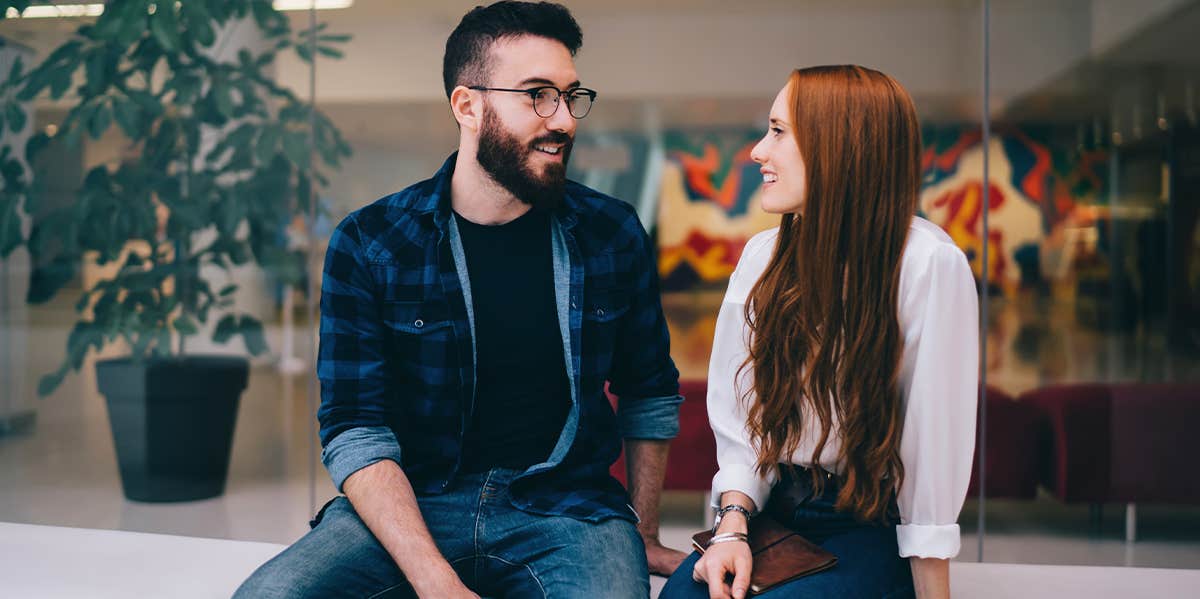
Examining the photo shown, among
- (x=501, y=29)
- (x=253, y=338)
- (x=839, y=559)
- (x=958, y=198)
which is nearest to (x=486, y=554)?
(x=839, y=559)

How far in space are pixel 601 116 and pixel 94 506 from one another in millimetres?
2633

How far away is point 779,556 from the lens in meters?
1.54

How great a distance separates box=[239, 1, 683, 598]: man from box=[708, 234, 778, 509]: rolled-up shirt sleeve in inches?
9.8

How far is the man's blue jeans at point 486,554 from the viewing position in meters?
1.66

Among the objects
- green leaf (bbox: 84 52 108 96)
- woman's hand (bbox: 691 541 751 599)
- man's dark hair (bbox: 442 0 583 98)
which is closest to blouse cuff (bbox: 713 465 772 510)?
woman's hand (bbox: 691 541 751 599)

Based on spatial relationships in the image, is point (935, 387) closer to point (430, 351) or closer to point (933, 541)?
point (933, 541)

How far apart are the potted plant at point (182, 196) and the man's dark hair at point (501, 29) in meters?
2.10

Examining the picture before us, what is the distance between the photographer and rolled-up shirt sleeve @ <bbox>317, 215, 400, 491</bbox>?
5.82ft

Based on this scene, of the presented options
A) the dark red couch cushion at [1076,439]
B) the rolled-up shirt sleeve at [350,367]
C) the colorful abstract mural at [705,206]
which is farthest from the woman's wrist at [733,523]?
the dark red couch cushion at [1076,439]

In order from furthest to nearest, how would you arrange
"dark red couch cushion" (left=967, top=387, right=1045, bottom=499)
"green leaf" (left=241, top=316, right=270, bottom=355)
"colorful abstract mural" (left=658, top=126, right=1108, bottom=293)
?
"green leaf" (left=241, top=316, right=270, bottom=355), "dark red couch cushion" (left=967, top=387, right=1045, bottom=499), "colorful abstract mural" (left=658, top=126, right=1108, bottom=293)

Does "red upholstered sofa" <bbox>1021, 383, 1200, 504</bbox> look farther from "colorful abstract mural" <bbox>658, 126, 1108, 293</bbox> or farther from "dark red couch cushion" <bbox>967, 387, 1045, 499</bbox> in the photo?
"colorful abstract mural" <bbox>658, 126, 1108, 293</bbox>

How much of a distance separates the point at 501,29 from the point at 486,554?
0.96 meters

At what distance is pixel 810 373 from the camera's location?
1.60m

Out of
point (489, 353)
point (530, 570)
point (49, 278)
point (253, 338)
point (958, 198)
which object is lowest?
point (530, 570)
